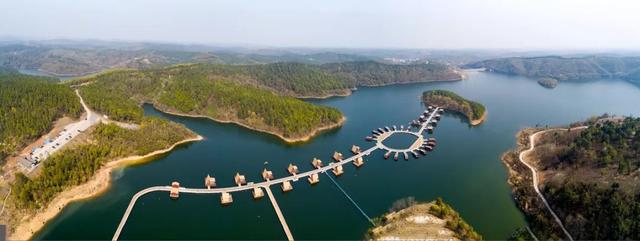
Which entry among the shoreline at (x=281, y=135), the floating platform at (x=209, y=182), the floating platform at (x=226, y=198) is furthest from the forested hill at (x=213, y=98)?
the floating platform at (x=226, y=198)

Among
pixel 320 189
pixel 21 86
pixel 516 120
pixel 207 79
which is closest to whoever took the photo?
pixel 320 189

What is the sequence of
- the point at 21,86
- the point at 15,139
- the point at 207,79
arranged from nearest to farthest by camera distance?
the point at 15,139, the point at 21,86, the point at 207,79

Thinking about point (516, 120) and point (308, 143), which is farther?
point (516, 120)

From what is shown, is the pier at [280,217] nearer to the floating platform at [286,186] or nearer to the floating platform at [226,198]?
the floating platform at [286,186]

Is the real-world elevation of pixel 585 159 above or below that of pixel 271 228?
above

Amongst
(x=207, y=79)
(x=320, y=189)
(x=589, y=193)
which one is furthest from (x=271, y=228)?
(x=207, y=79)

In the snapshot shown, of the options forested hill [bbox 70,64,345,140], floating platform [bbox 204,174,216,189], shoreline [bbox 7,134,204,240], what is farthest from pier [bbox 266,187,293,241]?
forested hill [bbox 70,64,345,140]

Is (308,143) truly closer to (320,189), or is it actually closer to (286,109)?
(286,109)
